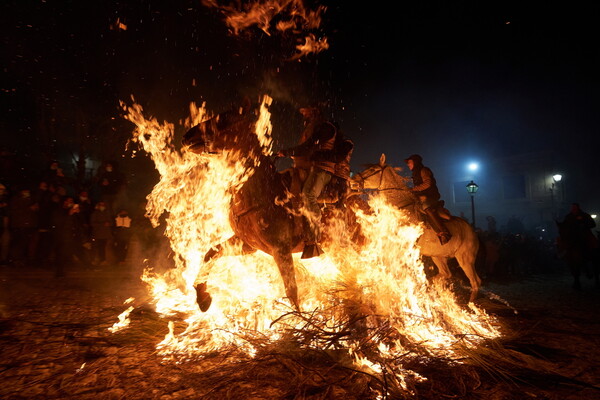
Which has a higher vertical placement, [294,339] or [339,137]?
[339,137]

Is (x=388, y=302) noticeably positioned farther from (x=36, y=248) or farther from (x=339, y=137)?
(x=36, y=248)

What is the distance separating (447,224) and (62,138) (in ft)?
52.9

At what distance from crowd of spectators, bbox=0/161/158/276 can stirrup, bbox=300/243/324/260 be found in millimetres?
6994

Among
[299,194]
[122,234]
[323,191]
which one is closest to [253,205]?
[299,194]

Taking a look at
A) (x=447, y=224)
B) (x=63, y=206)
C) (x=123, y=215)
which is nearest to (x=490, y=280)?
(x=447, y=224)

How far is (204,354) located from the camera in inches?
157

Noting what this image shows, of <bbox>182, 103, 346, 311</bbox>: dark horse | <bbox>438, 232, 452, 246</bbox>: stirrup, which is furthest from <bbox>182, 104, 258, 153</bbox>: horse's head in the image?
<bbox>438, 232, 452, 246</bbox>: stirrup

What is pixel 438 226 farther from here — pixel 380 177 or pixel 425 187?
pixel 380 177

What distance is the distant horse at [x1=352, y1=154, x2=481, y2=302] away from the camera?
6.39 m

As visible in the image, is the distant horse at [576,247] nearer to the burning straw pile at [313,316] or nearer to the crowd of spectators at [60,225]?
the burning straw pile at [313,316]

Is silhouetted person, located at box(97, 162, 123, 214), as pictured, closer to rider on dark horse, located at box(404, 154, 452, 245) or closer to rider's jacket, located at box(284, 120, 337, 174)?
rider's jacket, located at box(284, 120, 337, 174)

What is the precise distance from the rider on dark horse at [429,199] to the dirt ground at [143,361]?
6.52ft

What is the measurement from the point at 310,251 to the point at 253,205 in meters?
1.11

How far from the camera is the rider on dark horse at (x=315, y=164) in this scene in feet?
16.3
